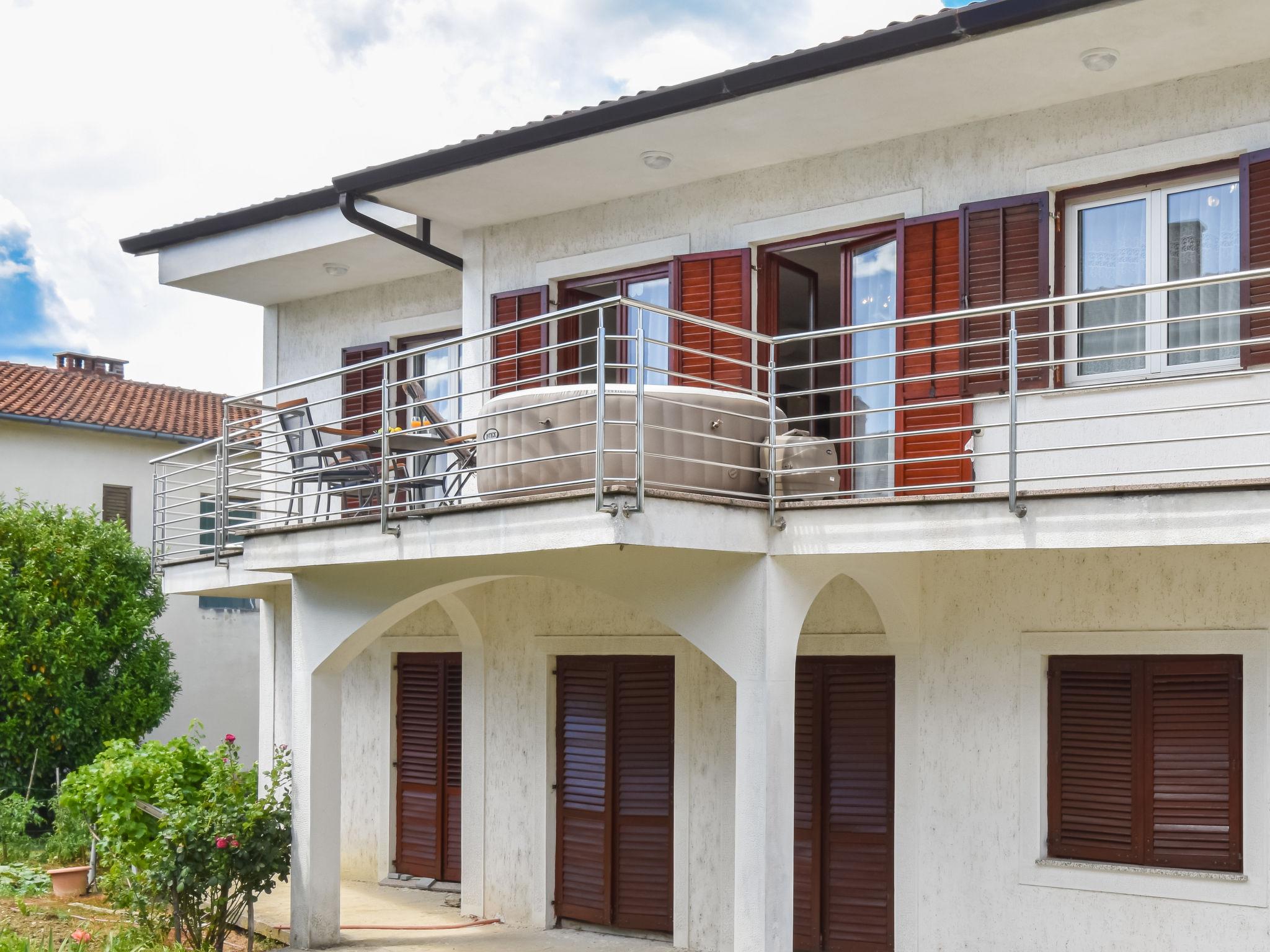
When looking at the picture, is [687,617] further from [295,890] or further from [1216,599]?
[295,890]

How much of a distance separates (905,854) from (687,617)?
2.64m

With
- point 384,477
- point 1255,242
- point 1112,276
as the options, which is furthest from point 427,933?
point 1255,242

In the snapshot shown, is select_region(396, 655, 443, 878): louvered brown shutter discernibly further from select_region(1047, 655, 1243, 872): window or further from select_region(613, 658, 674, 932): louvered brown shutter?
select_region(1047, 655, 1243, 872): window

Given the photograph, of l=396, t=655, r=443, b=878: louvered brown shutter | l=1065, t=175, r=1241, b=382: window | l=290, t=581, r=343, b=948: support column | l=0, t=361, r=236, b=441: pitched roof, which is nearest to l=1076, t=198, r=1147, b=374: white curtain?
l=1065, t=175, r=1241, b=382: window

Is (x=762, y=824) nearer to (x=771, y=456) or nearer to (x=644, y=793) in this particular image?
(x=771, y=456)

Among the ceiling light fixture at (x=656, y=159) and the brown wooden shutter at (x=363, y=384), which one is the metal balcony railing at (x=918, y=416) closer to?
the ceiling light fixture at (x=656, y=159)

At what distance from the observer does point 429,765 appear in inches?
540

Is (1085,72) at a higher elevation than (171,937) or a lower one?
higher

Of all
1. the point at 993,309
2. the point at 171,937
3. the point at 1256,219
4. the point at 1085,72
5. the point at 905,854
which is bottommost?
the point at 171,937

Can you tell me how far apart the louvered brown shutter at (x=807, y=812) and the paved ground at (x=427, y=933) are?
124 centimetres

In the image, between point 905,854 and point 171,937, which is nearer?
point 905,854

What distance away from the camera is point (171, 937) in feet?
33.7

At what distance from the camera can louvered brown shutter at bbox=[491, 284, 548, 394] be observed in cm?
1184

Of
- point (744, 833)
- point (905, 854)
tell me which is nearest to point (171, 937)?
point (744, 833)
